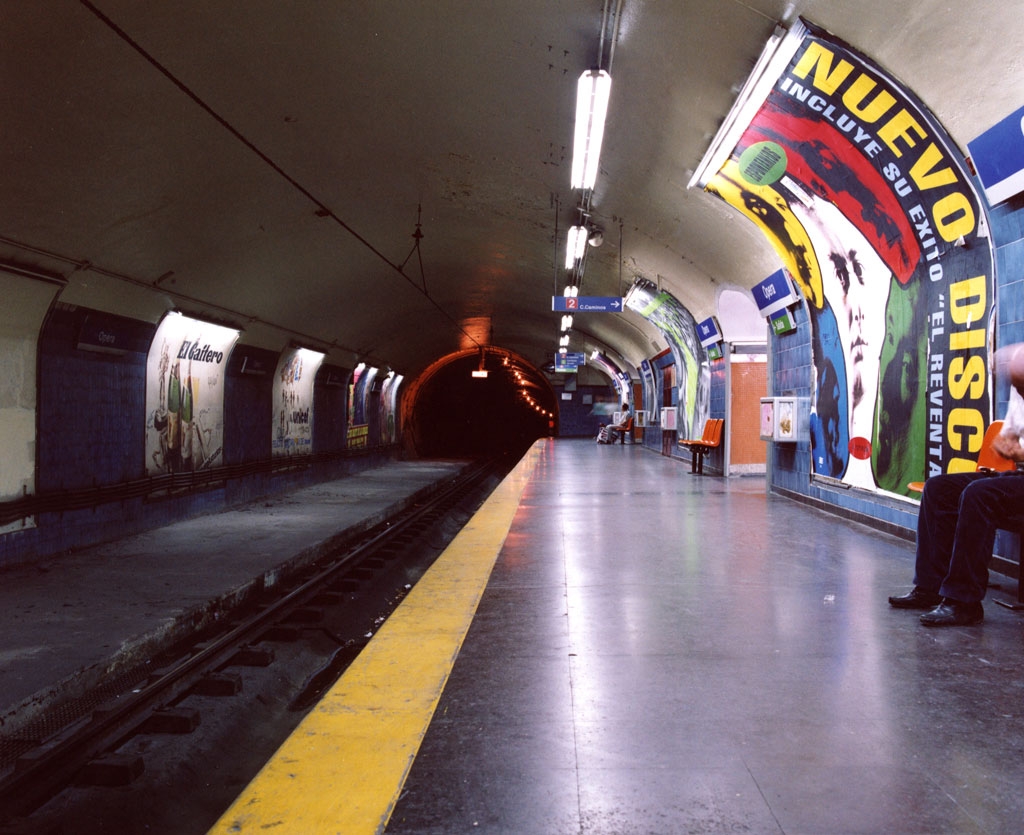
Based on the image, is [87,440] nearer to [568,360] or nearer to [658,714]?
[658,714]

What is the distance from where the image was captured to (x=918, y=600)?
12.5 ft

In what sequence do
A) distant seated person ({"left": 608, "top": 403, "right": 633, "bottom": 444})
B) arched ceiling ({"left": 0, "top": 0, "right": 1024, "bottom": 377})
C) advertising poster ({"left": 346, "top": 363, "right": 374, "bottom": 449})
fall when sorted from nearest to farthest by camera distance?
arched ceiling ({"left": 0, "top": 0, "right": 1024, "bottom": 377}), advertising poster ({"left": 346, "top": 363, "right": 374, "bottom": 449}), distant seated person ({"left": 608, "top": 403, "right": 633, "bottom": 444})

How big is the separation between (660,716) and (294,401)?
1301cm

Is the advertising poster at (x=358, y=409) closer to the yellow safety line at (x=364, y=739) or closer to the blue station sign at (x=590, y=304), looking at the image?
the blue station sign at (x=590, y=304)

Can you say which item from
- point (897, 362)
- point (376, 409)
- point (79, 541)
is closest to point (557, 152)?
point (897, 362)

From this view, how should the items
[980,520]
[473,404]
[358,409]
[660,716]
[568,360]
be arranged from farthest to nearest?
[473,404] → [568,360] → [358,409] → [980,520] → [660,716]

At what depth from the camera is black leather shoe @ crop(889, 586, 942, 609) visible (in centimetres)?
381

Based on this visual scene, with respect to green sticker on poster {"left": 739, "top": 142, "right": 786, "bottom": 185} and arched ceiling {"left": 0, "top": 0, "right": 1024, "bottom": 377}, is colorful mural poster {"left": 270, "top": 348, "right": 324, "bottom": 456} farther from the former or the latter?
green sticker on poster {"left": 739, "top": 142, "right": 786, "bottom": 185}

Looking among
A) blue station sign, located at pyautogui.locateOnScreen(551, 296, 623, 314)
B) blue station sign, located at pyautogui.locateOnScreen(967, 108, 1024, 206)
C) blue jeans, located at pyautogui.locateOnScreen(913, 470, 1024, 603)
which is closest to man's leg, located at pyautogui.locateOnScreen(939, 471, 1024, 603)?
blue jeans, located at pyautogui.locateOnScreen(913, 470, 1024, 603)

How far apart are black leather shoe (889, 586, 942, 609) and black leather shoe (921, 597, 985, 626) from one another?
0.84ft

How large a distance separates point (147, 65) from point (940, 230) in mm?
5628

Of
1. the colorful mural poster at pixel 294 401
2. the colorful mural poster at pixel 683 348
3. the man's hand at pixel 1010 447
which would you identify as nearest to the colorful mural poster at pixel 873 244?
the man's hand at pixel 1010 447

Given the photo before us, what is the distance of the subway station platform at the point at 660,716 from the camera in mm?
1880

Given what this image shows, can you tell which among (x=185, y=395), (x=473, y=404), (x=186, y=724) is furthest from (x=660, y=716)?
(x=473, y=404)
